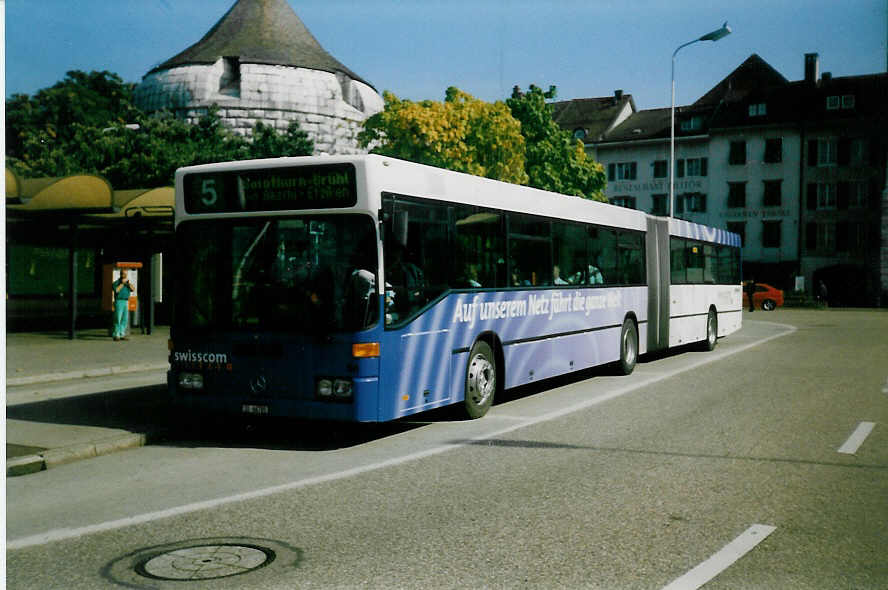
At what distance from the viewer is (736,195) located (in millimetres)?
69625

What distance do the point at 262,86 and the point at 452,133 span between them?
36425 mm

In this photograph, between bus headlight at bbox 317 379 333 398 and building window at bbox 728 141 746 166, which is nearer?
bus headlight at bbox 317 379 333 398

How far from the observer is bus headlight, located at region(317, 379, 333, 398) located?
8720 mm

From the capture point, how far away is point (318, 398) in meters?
8.77

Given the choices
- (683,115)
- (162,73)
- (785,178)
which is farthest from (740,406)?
(162,73)

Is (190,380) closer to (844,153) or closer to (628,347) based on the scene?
(628,347)

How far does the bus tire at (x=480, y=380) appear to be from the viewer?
1062 cm

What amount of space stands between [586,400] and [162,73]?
74.2 metres

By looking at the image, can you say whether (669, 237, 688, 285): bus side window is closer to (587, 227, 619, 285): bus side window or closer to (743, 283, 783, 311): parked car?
(587, 227, 619, 285): bus side window

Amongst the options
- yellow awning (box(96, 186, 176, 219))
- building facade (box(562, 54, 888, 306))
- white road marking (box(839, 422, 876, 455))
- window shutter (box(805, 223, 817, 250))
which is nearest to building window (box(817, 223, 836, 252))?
building facade (box(562, 54, 888, 306))

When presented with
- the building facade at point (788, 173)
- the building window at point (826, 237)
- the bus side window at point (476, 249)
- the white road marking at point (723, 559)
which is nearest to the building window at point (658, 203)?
the building facade at point (788, 173)

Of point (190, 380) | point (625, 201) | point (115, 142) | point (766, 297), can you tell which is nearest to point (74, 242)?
point (190, 380)

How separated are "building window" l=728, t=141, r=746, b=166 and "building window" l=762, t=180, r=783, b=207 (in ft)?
8.36

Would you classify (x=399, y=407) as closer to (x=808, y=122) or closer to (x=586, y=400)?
(x=586, y=400)
